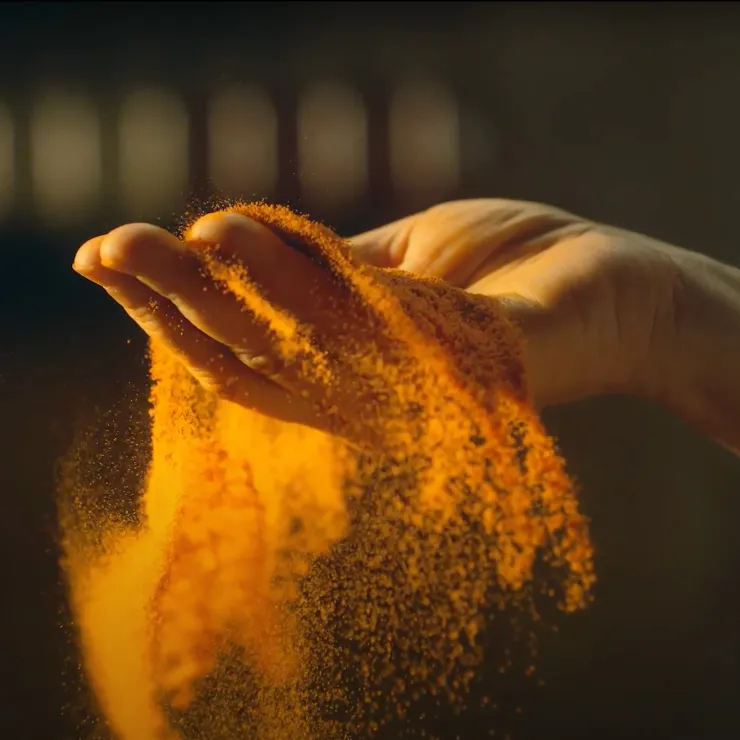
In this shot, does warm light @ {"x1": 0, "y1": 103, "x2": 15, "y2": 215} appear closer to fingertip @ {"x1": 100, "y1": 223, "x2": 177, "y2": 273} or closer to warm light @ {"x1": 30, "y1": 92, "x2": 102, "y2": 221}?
warm light @ {"x1": 30, "y1": 92, "x2": 102, "y2": 221}

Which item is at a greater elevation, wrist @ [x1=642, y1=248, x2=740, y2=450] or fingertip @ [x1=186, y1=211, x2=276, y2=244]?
fingertip @ [x1=186, y1=211, x2=276, y2=244]

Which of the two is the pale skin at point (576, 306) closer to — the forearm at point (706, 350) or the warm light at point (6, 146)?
the forearm at point (706, 350)

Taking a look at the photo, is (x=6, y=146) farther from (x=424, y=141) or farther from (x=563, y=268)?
(x=563, y=268)

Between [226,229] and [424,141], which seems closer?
[226,229]

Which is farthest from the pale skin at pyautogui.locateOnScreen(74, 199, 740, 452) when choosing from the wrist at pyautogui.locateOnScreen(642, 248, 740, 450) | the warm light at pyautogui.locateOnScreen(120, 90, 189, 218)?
the warm light at pyautogui.locateOnScreen(120, 90, 189, 218)

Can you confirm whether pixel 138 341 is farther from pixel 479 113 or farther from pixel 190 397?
pixel 479 113

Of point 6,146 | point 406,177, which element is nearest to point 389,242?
point 406,177
